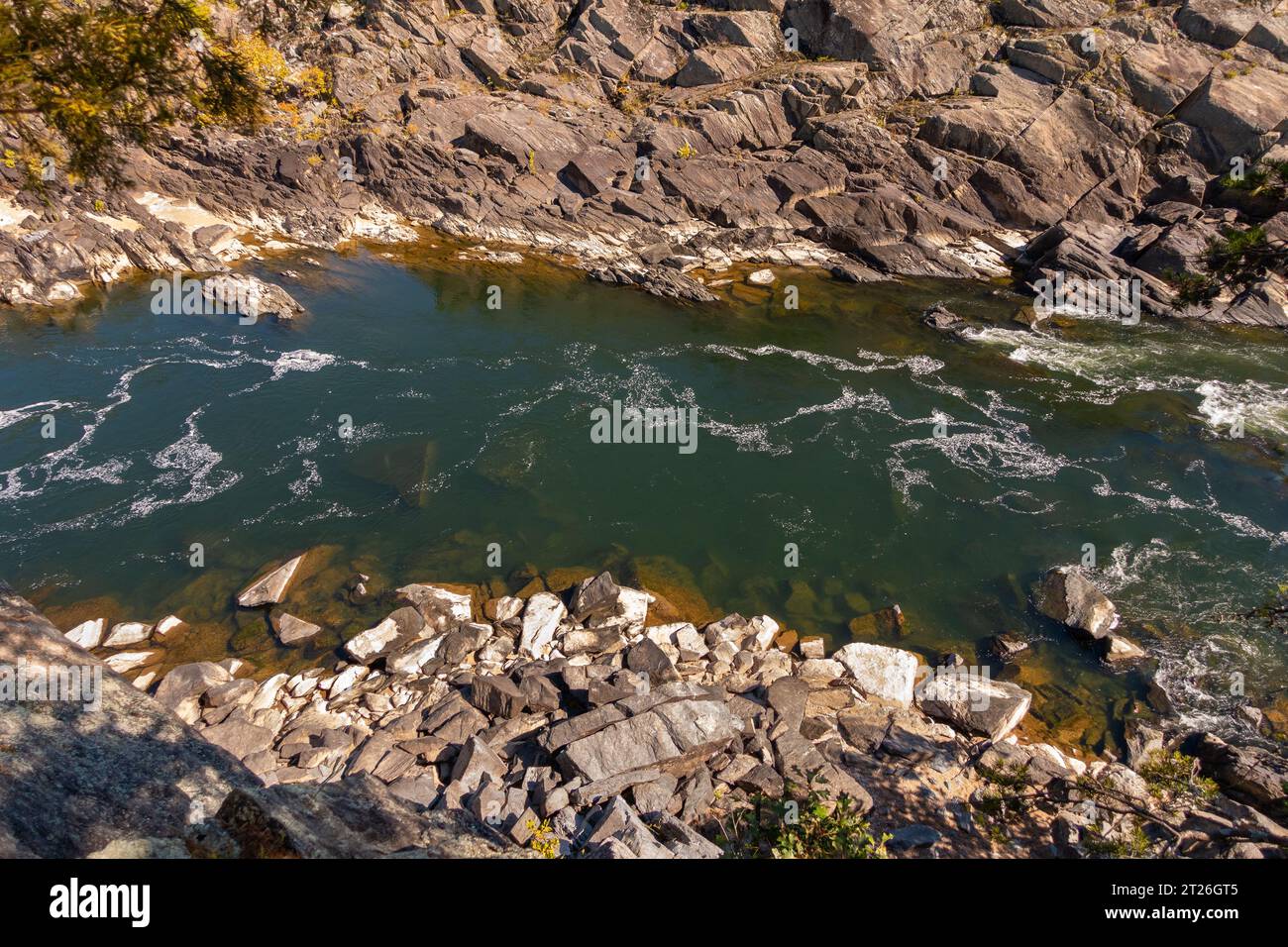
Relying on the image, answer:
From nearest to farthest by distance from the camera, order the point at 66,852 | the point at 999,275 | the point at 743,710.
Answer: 1. the point at 66,852
2. the point at 743,710
3. the point at 999,275

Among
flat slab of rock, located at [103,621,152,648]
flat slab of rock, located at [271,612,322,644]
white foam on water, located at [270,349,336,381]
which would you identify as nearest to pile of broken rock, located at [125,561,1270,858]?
flat slab of rock, located at [271,612,322,644]

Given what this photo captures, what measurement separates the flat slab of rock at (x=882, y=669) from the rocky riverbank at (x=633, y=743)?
51 mm

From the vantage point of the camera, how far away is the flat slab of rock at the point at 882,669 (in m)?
17.0

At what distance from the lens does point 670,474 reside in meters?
25.7

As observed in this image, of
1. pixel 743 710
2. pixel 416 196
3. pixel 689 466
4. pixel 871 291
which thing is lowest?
pixel 743 710

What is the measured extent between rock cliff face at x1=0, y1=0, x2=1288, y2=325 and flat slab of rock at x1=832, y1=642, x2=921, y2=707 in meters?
29.0

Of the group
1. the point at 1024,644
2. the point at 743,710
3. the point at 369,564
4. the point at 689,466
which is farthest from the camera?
the point at 689,466

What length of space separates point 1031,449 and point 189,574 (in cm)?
3034

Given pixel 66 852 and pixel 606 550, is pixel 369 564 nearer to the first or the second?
pixel 606 550

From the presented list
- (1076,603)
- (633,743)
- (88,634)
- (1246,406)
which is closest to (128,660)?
(88,634)

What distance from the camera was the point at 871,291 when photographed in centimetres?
4506

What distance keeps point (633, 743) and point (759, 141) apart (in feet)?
182

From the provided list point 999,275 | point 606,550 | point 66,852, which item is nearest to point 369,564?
point 606,550

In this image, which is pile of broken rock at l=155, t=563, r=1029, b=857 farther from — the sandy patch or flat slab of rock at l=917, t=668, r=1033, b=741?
the sandy patch
